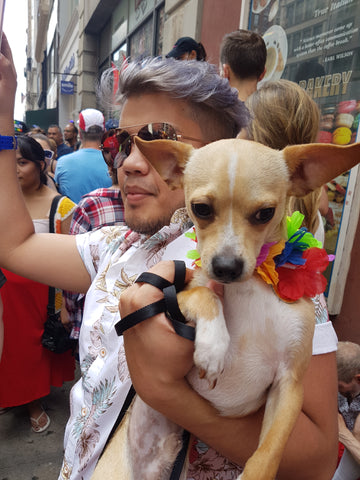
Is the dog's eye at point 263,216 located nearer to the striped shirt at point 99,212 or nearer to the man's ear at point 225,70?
the striped shirt at point 99,212

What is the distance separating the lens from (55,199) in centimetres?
321

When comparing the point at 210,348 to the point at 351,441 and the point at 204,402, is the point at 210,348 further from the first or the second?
the point at 351,441

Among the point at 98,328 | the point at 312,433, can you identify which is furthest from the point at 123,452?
the point at 312,433

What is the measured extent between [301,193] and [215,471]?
34.1 inches

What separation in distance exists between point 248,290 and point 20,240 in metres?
1.09

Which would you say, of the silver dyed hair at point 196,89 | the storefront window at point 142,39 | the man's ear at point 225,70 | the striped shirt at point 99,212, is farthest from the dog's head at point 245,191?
the storefront window at point 142,39

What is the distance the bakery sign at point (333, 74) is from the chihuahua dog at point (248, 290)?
2.34 metres

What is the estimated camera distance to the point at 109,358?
1.19 meters

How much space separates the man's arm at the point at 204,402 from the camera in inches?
35.7

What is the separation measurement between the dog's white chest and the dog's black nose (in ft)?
0.35

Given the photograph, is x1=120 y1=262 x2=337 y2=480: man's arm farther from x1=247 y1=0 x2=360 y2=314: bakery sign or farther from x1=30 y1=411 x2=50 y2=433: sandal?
x1=30 y1=411 x2=50 y2=433: sandal

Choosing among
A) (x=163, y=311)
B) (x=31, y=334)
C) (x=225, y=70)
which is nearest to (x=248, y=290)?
(x=163, y=311)

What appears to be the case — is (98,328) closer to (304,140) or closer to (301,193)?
(301,193)

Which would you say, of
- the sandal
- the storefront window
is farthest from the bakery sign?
the storefront window
